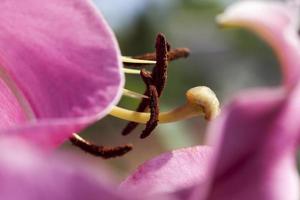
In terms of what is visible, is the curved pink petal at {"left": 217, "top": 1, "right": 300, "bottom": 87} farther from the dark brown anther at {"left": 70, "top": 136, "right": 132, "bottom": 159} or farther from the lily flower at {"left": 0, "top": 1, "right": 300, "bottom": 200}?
the dark brown anther at {"left": 70, "top": 136, "right": 132, "bottom": 159}

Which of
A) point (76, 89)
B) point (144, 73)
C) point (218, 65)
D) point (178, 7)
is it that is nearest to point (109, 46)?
point (76, 89)

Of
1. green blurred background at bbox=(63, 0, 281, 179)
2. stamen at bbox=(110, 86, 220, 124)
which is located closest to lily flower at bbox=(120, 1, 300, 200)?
stamen at bbox=(110, 86, 220, 124)

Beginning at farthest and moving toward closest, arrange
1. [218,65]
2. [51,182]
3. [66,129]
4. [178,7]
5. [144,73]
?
1. [218,65]
2. [178,7]
3. [144,73]
4. [66,129]
5. [51,182]

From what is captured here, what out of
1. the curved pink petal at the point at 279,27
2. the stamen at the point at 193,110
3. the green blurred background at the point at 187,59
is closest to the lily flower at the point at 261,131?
the curved pink petal at the point at 279,27

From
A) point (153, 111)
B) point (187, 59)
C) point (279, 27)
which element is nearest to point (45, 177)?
point (279, 27)

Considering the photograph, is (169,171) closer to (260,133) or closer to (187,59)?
(260,133)

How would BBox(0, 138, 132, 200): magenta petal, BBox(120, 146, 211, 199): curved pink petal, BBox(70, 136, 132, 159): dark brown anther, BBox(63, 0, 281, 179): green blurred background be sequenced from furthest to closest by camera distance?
BBox(63, 0, 281, 179): green blurred background < BBox(70, 136, 132, 159): dark brown anther < BBox(120, 146, 211, 199): curved pink petal < BBox(0, 138, 132, 200): magenta petal

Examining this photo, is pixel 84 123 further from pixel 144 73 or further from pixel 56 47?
pixel 144 73
